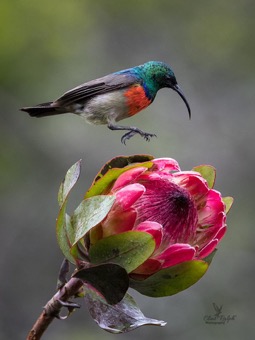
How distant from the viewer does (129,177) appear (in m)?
1.13

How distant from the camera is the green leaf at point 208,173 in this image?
4.20 ft

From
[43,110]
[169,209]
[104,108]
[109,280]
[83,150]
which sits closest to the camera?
[109,280]

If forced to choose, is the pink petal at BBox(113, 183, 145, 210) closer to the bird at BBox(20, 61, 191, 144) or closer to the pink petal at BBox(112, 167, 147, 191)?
the pink petal at BBox(112, 167, 147, 191)

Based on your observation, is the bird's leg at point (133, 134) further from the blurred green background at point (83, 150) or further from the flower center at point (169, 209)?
the blurred green background at point (83, 150)

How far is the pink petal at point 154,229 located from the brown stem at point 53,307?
11cm

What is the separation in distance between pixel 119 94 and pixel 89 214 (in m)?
1.73

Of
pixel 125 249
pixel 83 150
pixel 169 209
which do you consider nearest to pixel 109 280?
pixel 125 249

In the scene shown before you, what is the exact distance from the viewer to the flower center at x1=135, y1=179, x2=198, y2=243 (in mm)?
1122

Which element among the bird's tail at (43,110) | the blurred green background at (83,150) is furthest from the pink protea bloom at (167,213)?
the blurred green background at (83,150)

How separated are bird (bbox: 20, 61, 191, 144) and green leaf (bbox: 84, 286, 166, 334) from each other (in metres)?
1.55

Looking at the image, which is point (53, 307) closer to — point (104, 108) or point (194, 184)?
point (194, 184)

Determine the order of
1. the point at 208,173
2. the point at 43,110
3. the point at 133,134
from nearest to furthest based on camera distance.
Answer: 1. the point at 208,173
2. the point at 133,134
3. the point at 43,110

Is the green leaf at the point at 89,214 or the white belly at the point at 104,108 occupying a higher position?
the white belly at the point at 104,108

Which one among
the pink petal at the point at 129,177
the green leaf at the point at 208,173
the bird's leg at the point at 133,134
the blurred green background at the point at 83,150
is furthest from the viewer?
the blurred green background at the point at 83,150
